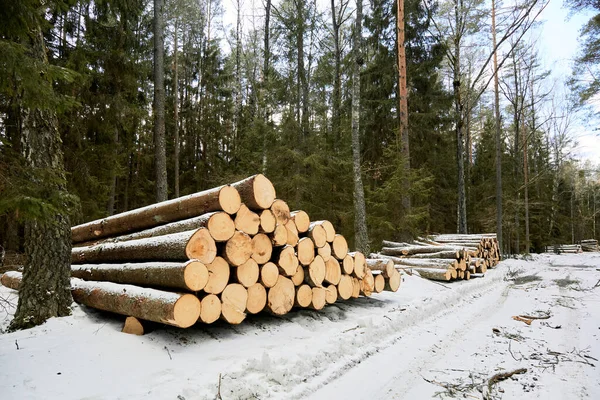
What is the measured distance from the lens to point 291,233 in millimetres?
5129

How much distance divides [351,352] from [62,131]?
34.8 feet

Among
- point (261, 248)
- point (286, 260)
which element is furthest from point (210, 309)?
point (286, 260)

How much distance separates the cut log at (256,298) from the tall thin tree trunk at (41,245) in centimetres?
234

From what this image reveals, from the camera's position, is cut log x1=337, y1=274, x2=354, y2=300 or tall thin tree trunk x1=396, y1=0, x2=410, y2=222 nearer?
cut log x1=337, y1=274, x2=354, y2=300

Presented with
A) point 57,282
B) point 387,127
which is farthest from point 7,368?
point 387,127

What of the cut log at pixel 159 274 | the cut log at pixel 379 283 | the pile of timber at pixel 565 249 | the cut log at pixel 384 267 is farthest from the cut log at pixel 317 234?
the pile of timber at pixel 565 249

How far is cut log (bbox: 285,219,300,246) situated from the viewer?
5.09 metres

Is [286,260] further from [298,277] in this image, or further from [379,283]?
[379,283]

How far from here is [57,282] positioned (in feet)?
13.9

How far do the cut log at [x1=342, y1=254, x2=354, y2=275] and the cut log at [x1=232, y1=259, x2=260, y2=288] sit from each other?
1.82 metres

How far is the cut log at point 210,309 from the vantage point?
392cm

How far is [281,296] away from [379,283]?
2377 millimetres

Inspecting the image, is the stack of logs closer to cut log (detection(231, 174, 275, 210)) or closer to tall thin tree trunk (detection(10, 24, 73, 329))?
cut log (detection(231, 174, 275, 210))

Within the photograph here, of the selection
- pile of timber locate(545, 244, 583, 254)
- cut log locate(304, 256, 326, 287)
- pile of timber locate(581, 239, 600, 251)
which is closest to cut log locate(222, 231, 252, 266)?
cut log locate(304, 256, 326, 287)
